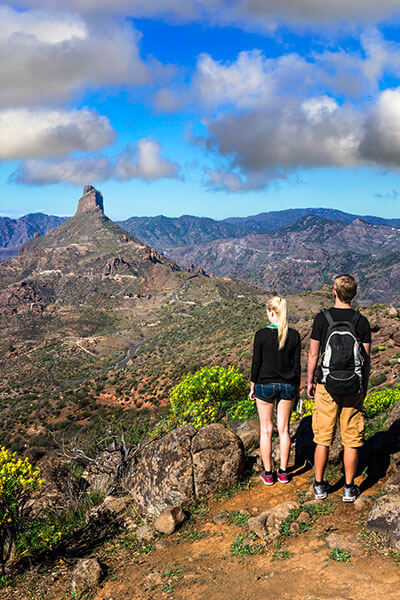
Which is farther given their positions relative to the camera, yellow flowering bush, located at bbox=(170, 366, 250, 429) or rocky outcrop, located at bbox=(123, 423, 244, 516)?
yellow flowering bush, located at bbox=(170, 366, 250, 429)

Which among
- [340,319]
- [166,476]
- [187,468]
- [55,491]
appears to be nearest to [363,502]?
[340,319]

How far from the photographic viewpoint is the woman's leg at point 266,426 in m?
6.07

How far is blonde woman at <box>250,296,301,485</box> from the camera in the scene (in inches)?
225

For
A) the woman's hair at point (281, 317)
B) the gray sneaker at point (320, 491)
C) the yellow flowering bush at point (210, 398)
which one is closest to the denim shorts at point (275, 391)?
the woman's hair at point (281, 317)

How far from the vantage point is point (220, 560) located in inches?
193

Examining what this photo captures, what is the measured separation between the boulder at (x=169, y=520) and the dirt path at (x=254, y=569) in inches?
5.4

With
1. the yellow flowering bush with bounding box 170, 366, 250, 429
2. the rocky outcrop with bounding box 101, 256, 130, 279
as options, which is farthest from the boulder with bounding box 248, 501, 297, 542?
the rocky outcrop with bounding box 101, 256, 130, 279

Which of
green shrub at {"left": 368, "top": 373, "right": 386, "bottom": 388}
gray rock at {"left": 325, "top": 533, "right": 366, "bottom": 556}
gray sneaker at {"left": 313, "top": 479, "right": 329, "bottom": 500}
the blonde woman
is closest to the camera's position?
gray rock at {"left": 325, "top": 533, "right": 366, "bottom": 556}

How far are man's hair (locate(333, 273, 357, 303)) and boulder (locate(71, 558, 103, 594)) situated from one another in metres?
5.11

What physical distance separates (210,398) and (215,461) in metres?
4.14

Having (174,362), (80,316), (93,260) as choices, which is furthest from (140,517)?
(93,260)

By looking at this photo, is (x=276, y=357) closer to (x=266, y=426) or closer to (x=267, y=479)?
(x=266, y=426)

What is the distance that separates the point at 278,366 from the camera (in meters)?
5.80

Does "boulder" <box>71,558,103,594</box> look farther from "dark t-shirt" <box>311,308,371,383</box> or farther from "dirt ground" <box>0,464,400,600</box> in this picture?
"dark t-shirt" <box>311,308,371,383</box>
